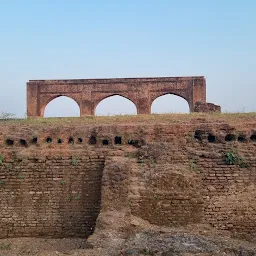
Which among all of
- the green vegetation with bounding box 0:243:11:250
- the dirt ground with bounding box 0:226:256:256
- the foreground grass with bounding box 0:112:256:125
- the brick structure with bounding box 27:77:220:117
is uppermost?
the brick structure with bounding box 27:77:220:117

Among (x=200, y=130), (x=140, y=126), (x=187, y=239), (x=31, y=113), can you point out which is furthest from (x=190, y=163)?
(x=31, y=113)

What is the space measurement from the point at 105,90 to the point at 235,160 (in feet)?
36.8

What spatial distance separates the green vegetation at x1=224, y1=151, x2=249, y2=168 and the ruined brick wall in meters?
0.02

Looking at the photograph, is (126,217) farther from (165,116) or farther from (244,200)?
(165,116)

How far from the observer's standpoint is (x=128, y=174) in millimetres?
7750

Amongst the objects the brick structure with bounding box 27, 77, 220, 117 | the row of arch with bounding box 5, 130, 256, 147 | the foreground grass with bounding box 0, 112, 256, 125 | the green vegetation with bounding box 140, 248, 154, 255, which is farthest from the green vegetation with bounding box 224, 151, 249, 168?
the brick structure with bounding box 27, 77, 220, 117

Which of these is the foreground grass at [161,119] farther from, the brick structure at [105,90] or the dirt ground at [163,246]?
the brick structure at [105,90]

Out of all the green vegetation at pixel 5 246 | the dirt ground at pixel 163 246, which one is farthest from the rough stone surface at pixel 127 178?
the green vegetation at pixel 5 246

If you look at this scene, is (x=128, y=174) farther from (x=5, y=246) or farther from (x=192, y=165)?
(x=5, y=246)

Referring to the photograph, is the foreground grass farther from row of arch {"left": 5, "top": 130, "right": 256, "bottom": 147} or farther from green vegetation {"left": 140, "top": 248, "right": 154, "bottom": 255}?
green vegetation {"left": 140, "top": 248, "right": 154, "bottom": 255}

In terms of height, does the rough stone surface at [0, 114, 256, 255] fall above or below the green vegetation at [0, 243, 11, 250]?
above

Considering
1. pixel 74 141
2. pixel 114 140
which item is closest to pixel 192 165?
pixel 114 140

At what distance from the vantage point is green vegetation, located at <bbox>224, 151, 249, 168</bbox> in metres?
8.04

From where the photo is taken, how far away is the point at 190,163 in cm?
812
